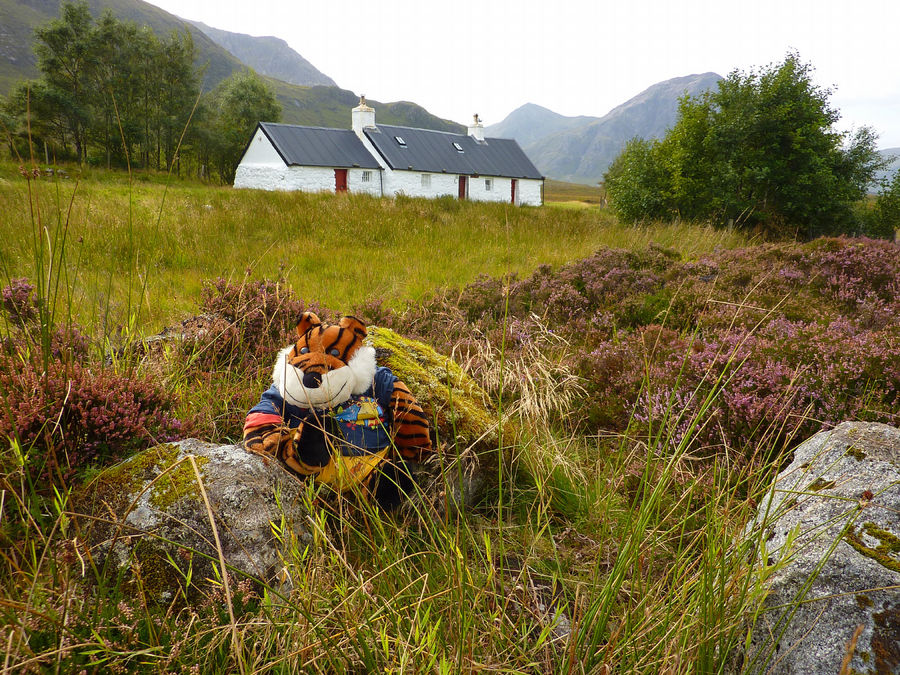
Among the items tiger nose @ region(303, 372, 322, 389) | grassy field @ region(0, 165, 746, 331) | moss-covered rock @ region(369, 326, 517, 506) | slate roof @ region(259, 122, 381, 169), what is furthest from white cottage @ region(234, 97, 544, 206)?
tiger nose @ region(303, 372, 322, 389)

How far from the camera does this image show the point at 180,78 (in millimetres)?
38344

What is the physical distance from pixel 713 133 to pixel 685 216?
315cm

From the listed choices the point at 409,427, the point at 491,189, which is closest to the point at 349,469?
the point at 409,427

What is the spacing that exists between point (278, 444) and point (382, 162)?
34.7m

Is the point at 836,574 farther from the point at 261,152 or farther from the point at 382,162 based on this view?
the point at 261,152

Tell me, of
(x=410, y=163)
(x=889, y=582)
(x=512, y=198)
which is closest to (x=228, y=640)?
(x=889, y=582)

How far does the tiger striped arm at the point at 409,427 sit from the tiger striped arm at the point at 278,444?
476 mm

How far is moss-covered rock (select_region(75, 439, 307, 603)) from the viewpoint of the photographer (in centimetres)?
163

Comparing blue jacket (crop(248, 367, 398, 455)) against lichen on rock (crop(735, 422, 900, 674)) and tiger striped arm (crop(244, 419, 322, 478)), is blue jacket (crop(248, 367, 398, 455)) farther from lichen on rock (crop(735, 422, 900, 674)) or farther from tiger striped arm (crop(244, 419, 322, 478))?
lichen on rock (crop(735, 422, 900, 674))

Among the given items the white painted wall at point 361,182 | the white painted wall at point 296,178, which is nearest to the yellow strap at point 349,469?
the white painted wall at point 296,178

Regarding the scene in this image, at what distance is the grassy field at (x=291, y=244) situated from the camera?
5730 millimetres

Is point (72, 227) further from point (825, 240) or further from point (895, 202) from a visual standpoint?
point (895, 202)

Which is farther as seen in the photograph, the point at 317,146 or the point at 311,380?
the point at 317,146

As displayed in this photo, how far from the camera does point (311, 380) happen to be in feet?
7.39
